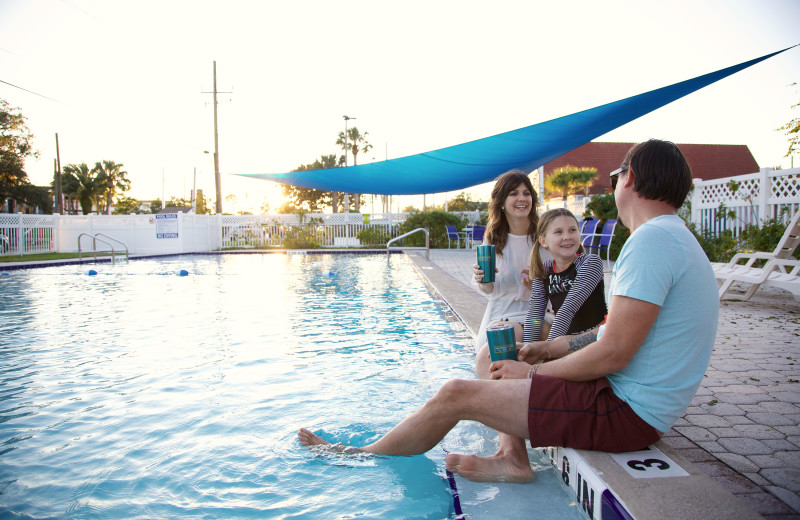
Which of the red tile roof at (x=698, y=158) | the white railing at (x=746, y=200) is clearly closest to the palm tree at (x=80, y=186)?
the red tile roof at (x=698, y=158)

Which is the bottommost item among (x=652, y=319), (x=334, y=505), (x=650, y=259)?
(x=334, y=505)

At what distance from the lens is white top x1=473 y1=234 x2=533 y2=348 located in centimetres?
238

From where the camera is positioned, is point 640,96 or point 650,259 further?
point 640,96

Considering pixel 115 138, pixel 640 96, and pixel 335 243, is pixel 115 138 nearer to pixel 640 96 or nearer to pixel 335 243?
pixel 335 243

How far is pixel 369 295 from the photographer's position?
6.88 m

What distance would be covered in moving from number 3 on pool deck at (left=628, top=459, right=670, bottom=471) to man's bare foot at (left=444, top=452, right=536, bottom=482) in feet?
1.66

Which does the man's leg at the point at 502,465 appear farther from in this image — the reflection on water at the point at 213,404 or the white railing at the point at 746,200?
the white railing at the point at 746,200

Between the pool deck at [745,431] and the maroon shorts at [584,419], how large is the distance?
8cm

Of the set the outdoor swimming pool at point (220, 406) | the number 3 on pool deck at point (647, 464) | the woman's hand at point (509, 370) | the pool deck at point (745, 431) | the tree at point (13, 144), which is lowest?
the outdoor swimming pool at point (220, 406)

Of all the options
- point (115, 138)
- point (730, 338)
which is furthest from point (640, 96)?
point (115, 138)

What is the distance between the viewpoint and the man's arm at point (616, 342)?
1.19 meters

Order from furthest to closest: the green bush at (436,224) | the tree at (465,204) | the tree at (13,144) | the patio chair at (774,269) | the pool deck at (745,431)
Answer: the tree at (465,204) → the tree at (13,144) → the green bush at (436,224) → the patio chair at (774,269) → the pool deck at (745,431)

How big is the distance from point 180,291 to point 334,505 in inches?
264

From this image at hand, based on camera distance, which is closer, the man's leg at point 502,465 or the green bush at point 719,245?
the man's leg at point 502,465
